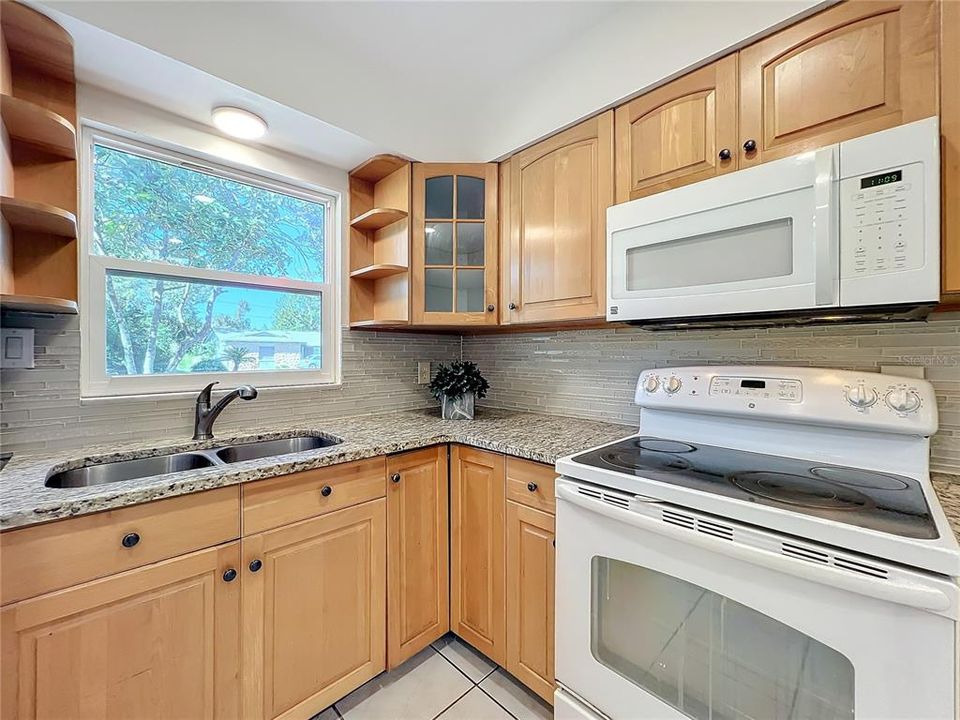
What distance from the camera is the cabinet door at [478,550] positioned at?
4.92 ft

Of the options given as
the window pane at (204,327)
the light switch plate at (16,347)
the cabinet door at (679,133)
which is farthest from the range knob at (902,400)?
the light switch plate at (16,347)

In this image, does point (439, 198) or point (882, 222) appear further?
point (439, 198)

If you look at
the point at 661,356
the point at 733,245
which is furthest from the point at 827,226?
the point at 661,356

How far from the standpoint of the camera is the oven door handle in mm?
688

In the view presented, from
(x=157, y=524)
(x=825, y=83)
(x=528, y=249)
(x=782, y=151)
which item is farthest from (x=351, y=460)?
(x=825, y=83)

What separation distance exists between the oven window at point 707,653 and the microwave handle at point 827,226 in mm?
788

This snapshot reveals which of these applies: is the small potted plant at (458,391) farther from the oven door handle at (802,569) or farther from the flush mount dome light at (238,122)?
the flush mount dome light at (238,122)

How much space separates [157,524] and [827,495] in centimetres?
160

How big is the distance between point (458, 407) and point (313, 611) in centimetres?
100

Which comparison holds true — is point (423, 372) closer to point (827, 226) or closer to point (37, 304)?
point (37, 304)

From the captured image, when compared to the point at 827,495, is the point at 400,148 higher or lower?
higher

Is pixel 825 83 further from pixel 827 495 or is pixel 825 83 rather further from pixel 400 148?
pixel 400 148

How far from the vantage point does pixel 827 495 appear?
0.94 meters

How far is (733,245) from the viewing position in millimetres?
1175
